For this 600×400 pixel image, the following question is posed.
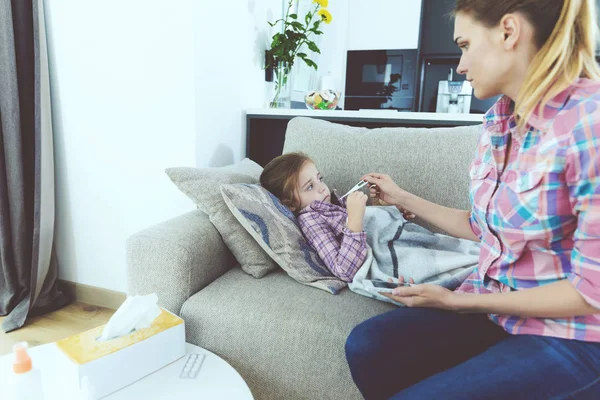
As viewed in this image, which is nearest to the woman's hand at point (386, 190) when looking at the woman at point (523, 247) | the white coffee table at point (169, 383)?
the woman at point (523, 247)

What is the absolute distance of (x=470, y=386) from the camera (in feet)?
2.15

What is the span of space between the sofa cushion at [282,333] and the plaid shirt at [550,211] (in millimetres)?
346

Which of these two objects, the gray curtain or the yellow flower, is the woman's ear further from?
the gray curtain

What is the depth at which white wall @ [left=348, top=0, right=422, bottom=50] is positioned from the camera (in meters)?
3.53

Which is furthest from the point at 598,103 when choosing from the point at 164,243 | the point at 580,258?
the point at 164,243

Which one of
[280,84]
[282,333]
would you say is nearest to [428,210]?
[282,333]

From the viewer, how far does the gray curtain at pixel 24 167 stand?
162 cm

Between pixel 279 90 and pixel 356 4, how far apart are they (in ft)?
6.86

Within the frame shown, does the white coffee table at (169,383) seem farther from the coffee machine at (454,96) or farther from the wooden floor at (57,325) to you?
the coffee machine at (454,96)

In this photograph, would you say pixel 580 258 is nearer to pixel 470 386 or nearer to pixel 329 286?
pixel 470 386

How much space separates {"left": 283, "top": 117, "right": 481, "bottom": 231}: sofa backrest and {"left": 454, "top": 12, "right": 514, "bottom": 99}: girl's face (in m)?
0.57

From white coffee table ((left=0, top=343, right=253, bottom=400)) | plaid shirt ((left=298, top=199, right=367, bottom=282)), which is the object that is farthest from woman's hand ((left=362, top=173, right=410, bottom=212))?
white coffee table ((left=0, top=343, right=253, bottom=400))

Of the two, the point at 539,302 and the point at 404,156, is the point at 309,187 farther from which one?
the point at 539,302

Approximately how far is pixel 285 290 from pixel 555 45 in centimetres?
82
